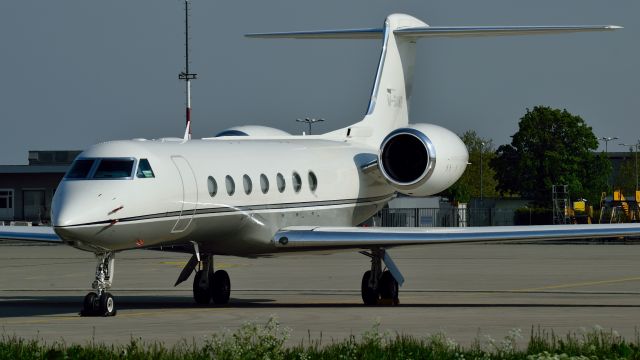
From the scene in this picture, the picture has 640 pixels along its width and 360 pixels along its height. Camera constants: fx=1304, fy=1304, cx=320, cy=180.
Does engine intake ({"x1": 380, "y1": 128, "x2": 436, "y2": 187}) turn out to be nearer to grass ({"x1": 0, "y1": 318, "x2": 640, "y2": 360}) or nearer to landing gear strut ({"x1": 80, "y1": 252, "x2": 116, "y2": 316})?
landing gear strut ({"x1": 80, "y1": 252, "x2": 116, "y2": 316})

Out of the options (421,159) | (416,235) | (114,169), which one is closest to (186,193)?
(114,169)

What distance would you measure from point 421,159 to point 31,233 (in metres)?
6.93

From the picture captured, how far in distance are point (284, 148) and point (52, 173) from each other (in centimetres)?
5994

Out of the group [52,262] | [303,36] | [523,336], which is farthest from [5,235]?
[52,262]

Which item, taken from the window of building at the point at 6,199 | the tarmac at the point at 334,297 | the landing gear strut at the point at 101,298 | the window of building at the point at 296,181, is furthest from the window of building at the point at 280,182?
the window of building at the point at 6,199

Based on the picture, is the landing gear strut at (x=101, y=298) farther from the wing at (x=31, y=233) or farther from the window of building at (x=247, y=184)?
the window of building at (x=247, y=184)

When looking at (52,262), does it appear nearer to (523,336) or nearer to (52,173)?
(523,336)

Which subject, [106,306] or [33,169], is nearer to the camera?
[106,306]

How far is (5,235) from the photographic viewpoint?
843 inches

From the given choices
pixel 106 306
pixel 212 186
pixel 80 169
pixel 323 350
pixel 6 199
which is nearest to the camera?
pixel 323 350

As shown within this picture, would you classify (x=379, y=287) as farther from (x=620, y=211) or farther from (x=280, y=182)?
(x=620, y=211)

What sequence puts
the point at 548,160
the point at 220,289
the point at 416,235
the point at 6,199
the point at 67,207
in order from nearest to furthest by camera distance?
the point at 67,207 → the point at 416,235 → the point at 220,289 → the point at 6,199 → the point at 548,160

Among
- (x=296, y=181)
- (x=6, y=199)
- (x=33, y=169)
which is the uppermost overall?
(x=33, y=169)

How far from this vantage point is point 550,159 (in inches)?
4102
